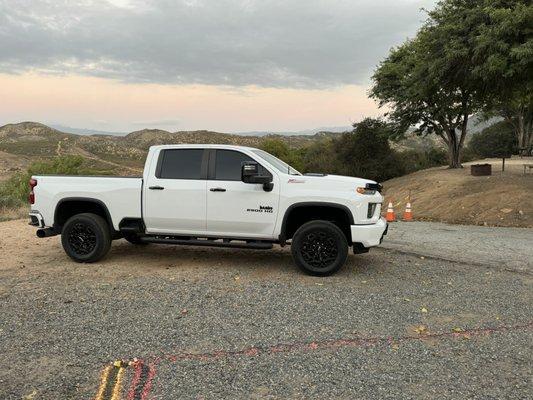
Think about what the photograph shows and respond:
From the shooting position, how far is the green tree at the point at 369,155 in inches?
1348

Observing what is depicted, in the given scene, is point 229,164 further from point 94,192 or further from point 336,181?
point 94,192

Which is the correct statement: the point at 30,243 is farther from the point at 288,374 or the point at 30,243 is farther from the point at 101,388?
the point at 288,374

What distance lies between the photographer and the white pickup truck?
698 centimetres

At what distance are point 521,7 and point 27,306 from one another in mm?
17005

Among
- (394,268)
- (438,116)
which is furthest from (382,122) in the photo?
(394,268)

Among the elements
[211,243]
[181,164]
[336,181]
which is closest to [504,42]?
[336,181]

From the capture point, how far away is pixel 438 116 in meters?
31.0

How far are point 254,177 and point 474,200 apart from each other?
1329 centimetres

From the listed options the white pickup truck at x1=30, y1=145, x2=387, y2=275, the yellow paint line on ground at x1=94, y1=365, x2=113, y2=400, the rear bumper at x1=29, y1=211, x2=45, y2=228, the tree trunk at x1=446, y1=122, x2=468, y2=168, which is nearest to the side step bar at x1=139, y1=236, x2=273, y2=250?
the white pickup truck at x1=30, y1=145, x2=387, y2=275

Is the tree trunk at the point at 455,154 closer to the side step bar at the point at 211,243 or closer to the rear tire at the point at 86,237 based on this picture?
the side step bar at the point at 211,243

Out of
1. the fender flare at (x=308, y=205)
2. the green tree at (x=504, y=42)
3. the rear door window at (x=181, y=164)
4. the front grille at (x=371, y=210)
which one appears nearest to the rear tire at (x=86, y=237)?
the rear door window at (x=181, y=164)

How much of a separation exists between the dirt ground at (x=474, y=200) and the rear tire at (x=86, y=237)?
12.1 m

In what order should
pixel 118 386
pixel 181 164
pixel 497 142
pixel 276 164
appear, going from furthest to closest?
1. pixel 497 142
2. pixel 276 164
3. pixel 181 164
4. pixel 118 386

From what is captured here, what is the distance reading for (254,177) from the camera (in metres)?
6.95
